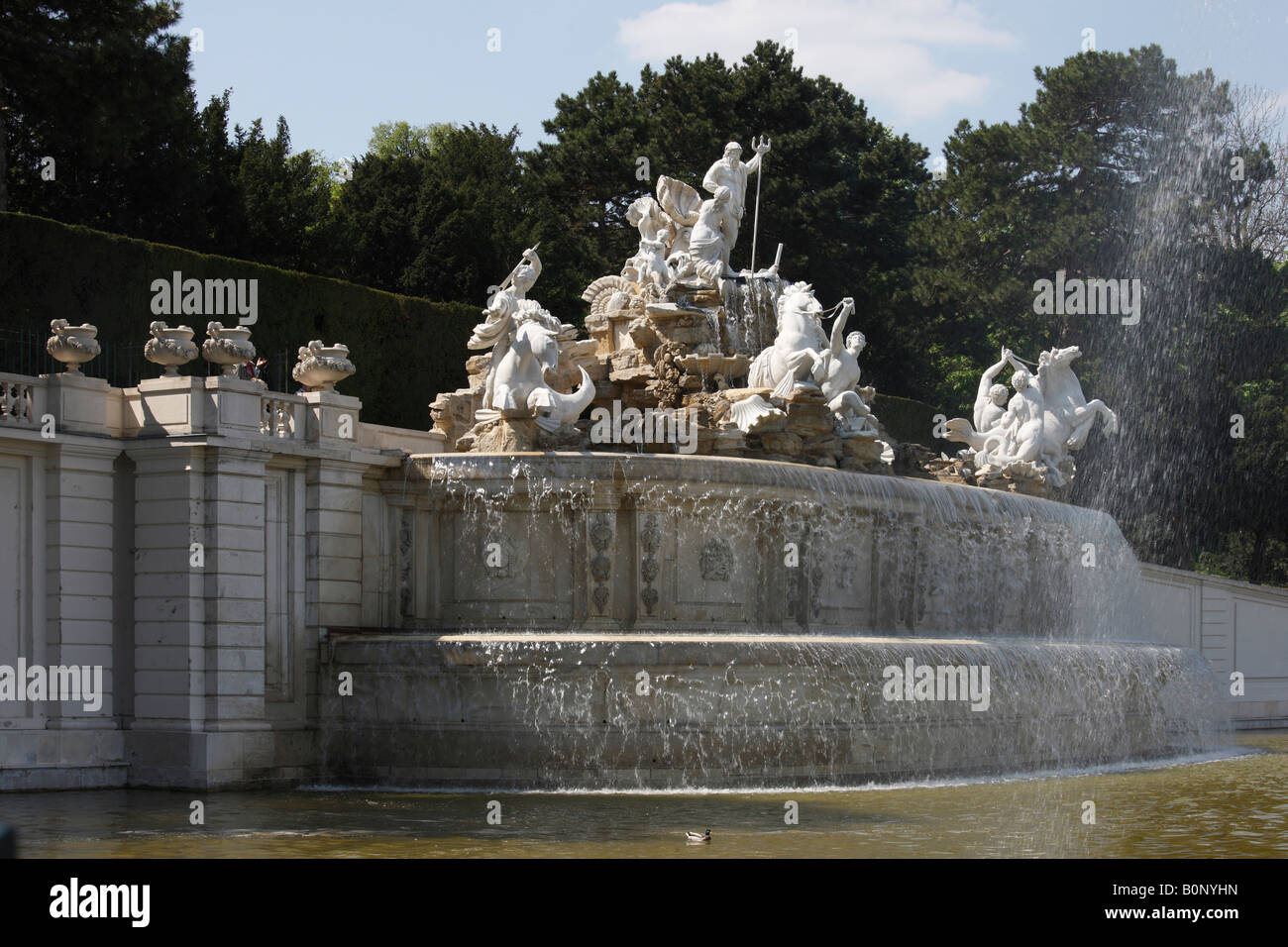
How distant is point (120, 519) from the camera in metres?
19.5

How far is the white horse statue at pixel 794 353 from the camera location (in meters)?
25.9

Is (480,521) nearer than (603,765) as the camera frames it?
No

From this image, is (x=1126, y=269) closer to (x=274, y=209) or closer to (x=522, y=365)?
(x=274, y=209)

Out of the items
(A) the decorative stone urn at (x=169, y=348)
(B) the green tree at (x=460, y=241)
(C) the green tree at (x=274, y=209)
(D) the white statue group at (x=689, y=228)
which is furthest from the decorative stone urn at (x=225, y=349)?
(B) the green tree at (x=460, y=241)

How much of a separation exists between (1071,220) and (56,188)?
29.6 m

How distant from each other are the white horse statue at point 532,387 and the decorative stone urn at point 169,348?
3990 mm

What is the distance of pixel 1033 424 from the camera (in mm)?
30766

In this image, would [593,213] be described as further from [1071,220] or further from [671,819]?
[671,819]

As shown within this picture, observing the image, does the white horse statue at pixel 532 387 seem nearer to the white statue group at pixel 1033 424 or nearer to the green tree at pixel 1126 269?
the white statue group at pixel 1033 424

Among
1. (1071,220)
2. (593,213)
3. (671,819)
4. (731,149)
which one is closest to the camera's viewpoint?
(671,819)

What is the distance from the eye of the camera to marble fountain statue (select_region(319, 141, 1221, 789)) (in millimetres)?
19219

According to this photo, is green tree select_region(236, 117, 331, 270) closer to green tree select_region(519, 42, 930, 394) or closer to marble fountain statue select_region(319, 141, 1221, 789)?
green tree select_region(519, 42, 930, 394)

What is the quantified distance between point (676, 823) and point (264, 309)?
1608 cm
